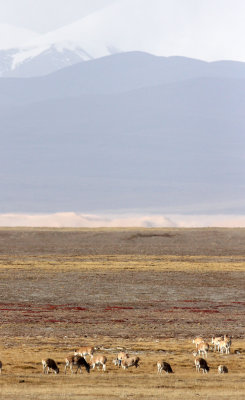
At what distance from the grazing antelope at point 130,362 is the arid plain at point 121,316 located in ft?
0.77

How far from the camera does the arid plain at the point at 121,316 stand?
26.9 meters

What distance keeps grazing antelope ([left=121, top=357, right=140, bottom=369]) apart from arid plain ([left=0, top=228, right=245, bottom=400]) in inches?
9.2

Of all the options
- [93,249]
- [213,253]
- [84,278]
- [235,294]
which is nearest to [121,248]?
[93,249]

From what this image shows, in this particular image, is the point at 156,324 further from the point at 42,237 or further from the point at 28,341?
the point at 42,237

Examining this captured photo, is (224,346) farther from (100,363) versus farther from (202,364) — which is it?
(100,363)

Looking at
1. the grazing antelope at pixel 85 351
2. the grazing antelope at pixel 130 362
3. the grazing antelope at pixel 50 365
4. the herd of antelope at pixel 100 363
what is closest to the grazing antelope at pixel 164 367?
the herd of antelope at pixel 100 363

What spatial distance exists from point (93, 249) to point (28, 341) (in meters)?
71.2

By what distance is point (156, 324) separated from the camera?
45.4 meters

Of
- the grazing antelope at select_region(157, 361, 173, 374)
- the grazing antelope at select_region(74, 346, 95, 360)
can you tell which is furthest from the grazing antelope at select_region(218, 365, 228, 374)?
the grazing antelope at select_region(74, 346, 95, 360)

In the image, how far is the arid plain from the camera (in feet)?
88.2

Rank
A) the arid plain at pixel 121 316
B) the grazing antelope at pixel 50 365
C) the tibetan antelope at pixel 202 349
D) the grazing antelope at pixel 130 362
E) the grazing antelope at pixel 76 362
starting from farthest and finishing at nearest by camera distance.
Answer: the tibetan antelope at pixel 202 349 → the grazing antelope at pixel 130 362 → the grazing antelope at pixel 76 362 → the grazing antelope at pixel 50 365 → the arid plain at pixel 121 316

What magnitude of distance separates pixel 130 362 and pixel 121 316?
61.2ft

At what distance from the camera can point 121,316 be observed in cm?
4878

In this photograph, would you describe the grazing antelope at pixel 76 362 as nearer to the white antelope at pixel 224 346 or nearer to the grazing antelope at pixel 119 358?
the grazing antelope at pixel 119 358
